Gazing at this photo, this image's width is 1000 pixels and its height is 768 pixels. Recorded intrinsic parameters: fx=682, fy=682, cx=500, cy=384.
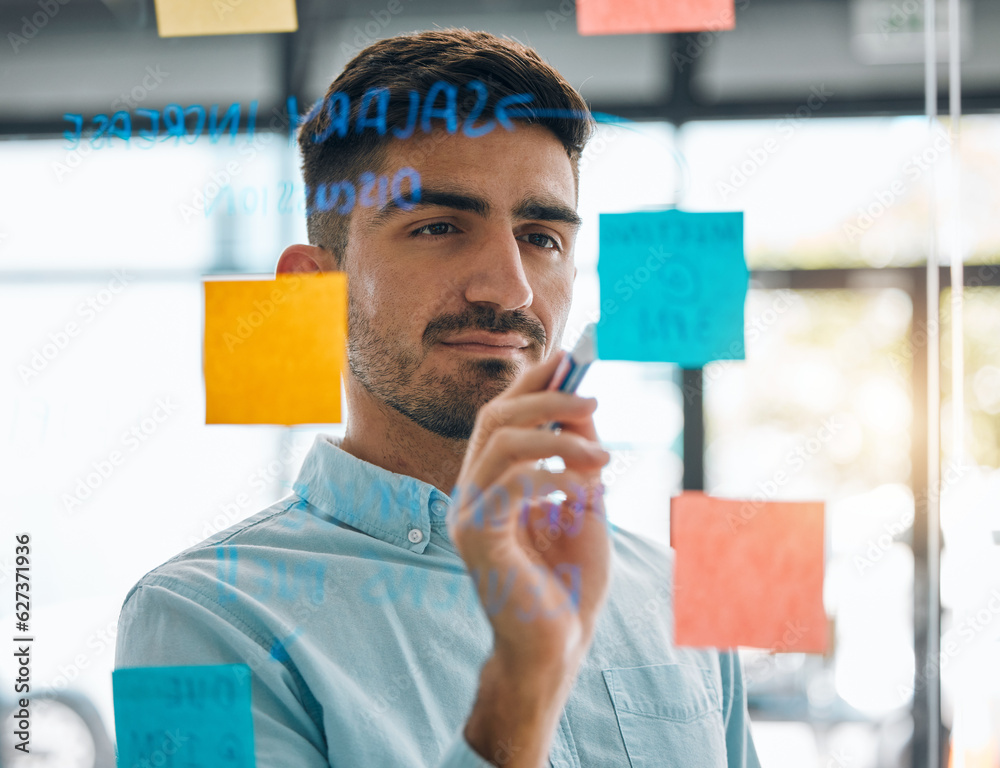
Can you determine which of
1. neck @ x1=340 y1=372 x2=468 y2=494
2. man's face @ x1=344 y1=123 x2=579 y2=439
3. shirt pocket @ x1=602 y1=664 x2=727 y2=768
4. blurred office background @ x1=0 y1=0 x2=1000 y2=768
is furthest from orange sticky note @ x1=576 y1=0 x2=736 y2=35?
shirt pocket @ x1=602 y1=664 x2=727 y2=768

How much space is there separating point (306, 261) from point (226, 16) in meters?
0.25

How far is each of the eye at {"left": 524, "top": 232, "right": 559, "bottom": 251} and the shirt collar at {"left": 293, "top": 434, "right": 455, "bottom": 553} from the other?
0.71ft

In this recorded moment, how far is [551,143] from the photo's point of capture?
0.55 metres

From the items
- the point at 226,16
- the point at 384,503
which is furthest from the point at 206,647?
the point at 226,16

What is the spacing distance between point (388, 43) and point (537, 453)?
1.21 feet

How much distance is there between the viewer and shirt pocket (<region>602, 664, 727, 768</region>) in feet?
1.84

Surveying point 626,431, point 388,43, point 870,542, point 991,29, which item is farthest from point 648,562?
point 991,29

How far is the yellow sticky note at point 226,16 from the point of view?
0.60m

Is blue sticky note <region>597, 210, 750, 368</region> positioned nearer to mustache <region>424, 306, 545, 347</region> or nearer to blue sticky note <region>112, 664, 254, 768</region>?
mustache <region>424, 306, 545, 347</region>

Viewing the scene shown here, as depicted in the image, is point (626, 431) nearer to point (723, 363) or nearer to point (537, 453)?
point (723, 363)

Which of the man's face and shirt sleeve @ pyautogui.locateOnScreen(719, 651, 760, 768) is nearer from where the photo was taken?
the man's face

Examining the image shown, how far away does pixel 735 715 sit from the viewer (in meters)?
0.65

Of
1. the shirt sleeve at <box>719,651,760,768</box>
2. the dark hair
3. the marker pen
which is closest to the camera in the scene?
the marker pen

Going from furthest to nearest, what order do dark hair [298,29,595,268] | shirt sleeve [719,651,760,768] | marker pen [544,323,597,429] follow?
1. shirt sleeve [719,651,760,768]
2. dark hair [298,29,595,268]
3. marker pen [544,323,597,429]
